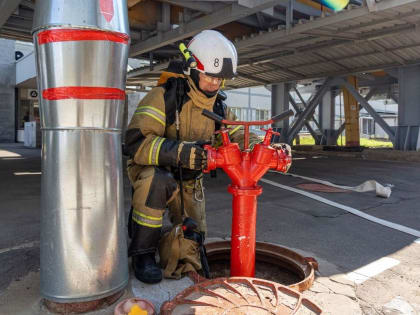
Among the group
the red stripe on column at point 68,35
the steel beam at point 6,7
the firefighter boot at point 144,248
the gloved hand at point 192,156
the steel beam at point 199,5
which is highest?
the steel beam at point 199,5

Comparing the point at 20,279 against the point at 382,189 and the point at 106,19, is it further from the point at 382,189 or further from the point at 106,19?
the point at 382,189

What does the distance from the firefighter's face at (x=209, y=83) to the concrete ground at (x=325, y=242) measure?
130cm

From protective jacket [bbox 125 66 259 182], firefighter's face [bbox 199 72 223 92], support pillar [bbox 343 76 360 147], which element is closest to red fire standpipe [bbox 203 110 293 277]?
protective jacket [bbox 125 66 259 182]

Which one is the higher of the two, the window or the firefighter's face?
the window

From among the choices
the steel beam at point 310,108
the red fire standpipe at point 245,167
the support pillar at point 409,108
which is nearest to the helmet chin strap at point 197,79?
the red fire standpipe at point 245,167

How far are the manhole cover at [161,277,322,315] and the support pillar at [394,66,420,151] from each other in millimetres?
11410

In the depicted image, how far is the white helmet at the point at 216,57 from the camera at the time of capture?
2275 millimetres

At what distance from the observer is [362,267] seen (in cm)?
274

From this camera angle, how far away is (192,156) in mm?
2062

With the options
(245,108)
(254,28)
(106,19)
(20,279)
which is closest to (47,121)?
(106,19)

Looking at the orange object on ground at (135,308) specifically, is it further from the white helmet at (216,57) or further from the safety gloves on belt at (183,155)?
the white helmet at (216,57)

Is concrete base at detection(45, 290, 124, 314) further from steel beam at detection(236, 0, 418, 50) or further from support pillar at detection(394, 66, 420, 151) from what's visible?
support pillar at detection(394, 66, 420, 151)

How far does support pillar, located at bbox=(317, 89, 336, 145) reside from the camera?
1709cm

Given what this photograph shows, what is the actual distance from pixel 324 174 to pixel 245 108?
23.6m
